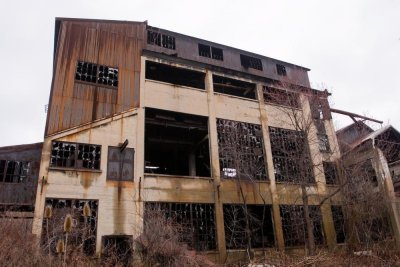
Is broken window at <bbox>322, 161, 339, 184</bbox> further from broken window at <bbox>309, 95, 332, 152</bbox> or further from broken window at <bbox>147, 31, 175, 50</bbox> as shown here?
broken window at <bbox>147, 31, 175, 50</bbox>

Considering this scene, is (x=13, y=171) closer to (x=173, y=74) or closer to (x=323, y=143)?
(x=173, y=74)

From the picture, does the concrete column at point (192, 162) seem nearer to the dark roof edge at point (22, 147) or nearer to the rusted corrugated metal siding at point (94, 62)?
the rusted corrugated metal siding at point (94, 62)

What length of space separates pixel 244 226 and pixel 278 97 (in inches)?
395

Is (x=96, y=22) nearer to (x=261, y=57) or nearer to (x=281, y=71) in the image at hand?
(x=261, y=57)

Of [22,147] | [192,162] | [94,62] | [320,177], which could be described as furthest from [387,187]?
[22,147]

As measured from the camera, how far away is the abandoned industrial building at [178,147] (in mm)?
15945

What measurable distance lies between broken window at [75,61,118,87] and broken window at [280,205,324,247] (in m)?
12.9

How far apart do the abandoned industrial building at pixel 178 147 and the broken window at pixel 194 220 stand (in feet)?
0.21

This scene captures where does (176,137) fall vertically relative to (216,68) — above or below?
below

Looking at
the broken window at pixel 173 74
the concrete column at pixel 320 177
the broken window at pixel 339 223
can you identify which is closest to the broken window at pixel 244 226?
the concrete column at pixel 320 177

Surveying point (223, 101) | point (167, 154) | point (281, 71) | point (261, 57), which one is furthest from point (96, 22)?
point (281, 71)

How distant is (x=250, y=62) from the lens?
25.8m

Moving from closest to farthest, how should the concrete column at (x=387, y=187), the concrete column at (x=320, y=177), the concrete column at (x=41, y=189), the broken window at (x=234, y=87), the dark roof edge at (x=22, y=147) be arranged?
the concrete column at (x=41, y=189) → the dark roof edge at (x=22, y=147) → the concrete column at (x=320, y=177) → the concrete column at (x=387, y=187) → the broken window at (x=234, y=87)

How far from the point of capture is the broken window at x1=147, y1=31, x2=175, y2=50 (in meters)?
22.1
